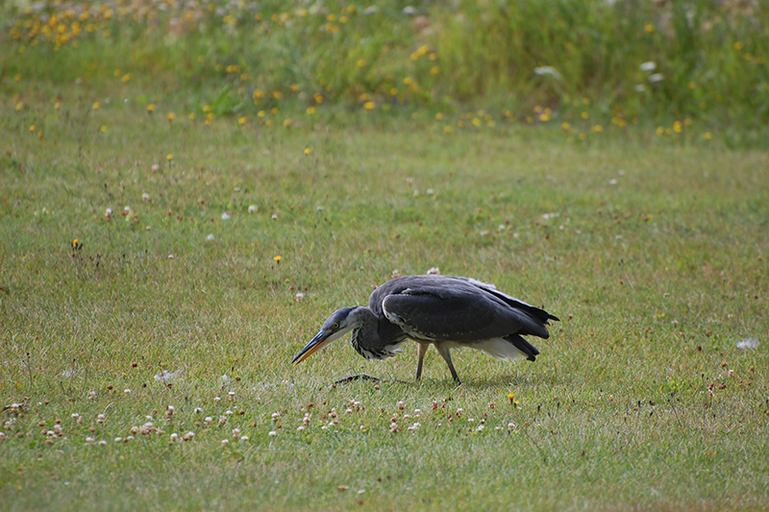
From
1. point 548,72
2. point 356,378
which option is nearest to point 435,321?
point 356,378

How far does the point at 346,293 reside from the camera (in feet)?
24.2

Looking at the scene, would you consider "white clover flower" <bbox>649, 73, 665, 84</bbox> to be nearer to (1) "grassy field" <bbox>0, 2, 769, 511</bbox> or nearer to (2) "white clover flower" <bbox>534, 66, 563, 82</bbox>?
(1) "grassy field" <bbox>0, 2, 769, 511</bbox>

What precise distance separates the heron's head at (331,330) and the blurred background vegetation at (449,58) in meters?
8.05

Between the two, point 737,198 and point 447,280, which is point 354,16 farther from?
point 447,280

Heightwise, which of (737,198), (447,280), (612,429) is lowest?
(737,198)

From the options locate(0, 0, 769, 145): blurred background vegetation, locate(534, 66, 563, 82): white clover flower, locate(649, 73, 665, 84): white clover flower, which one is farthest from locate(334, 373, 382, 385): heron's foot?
locate(649, 73, 665, 84): white clover flower

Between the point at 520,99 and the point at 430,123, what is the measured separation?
2.02 m

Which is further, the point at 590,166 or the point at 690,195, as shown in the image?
the point at 590,166

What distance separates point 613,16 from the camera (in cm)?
1484

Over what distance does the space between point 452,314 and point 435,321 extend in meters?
0.14

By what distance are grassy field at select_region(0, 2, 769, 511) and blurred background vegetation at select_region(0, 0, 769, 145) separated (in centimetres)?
15

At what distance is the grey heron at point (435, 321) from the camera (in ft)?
18.4

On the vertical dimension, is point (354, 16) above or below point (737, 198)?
above

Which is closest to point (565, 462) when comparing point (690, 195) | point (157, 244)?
point (157, 244)
